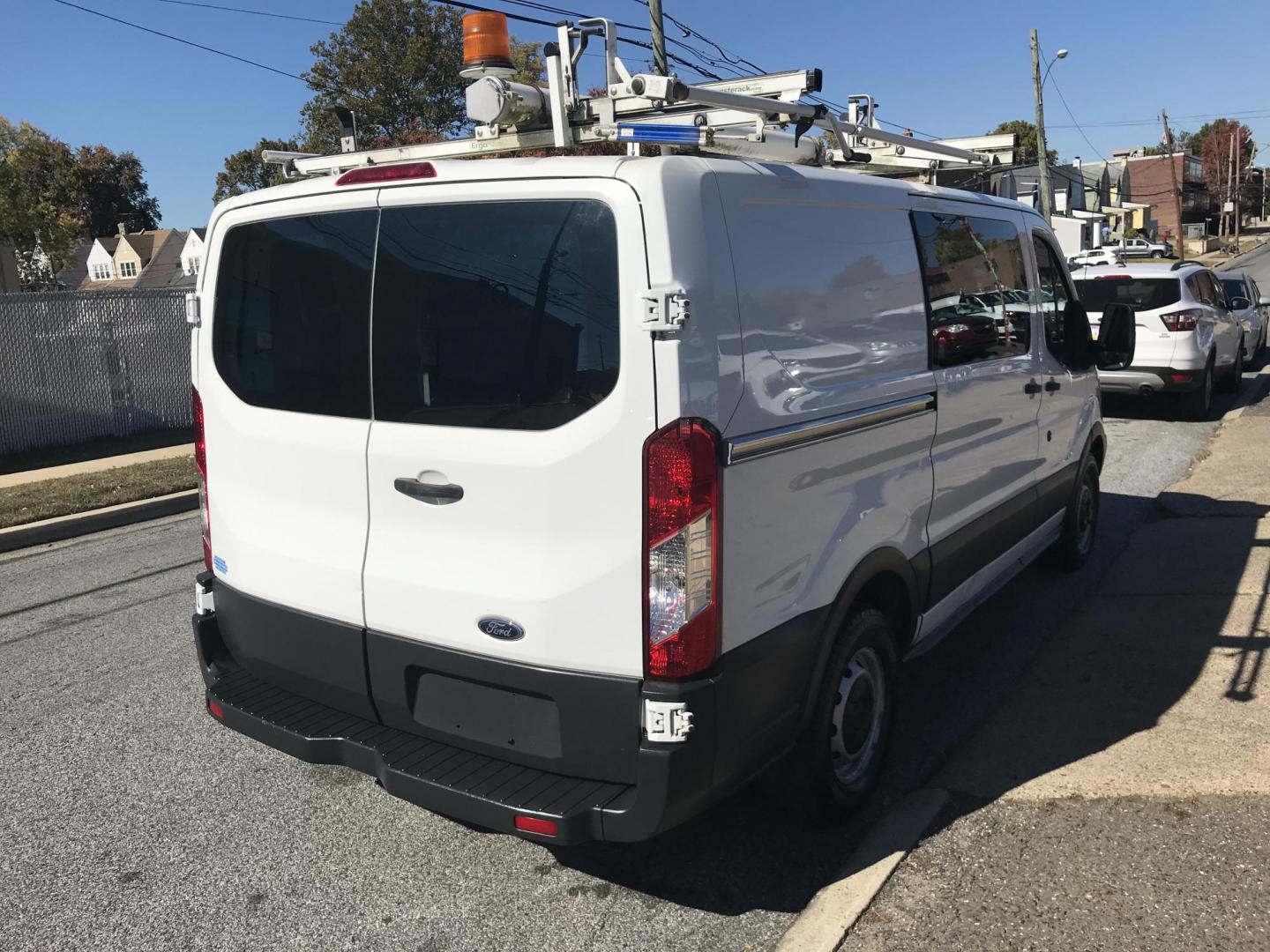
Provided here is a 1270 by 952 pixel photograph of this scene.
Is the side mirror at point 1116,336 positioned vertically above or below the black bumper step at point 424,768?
above

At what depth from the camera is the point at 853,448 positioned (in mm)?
3297

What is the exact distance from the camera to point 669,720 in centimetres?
266

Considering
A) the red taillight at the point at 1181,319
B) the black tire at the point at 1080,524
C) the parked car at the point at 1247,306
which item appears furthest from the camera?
the parked car at the point at 1247,306

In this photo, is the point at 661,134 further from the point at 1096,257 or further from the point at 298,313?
the point at 1096,257

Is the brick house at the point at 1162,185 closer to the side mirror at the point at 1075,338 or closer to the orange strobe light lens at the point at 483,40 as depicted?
the side mirror at the point at 1075,338

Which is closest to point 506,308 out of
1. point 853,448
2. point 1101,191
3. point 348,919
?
point 853,448

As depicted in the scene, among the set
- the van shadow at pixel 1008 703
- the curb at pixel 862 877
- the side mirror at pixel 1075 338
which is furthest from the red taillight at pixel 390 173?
the side mirror at pixel 1075 338

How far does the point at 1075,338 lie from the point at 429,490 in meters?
4.05

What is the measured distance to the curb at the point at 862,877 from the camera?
2.92m

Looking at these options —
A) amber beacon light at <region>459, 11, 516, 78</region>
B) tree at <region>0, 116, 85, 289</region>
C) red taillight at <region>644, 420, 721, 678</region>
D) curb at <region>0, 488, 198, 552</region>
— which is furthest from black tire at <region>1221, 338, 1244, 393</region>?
tree at <region>0, 116, 85, 289</region>

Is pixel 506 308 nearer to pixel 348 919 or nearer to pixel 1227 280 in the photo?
pixel 348 919

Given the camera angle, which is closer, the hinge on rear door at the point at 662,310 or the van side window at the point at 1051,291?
the hinge on rear door at the point at 662,310

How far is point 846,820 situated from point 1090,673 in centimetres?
188

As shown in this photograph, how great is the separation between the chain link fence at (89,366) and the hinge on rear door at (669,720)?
1195cm
